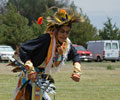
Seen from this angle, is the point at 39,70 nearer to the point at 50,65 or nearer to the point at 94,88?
the point at 50,65

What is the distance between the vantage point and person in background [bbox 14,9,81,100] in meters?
5.88

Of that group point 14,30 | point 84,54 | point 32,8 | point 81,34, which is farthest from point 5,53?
point 32,8

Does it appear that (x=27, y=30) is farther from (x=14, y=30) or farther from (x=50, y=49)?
(x=50, y=49)

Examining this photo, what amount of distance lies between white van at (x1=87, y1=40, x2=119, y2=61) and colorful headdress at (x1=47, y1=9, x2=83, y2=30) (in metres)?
28.6

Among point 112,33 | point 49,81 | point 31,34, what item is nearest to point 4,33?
point 31,34

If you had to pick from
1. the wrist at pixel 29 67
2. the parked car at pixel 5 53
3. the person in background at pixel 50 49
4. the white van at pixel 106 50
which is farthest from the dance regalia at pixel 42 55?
the white van at pixel 106 50

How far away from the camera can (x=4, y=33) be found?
44.8 metres

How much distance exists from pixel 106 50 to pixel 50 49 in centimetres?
2919

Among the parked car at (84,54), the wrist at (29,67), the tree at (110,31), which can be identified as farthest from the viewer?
the tree at (110,31)

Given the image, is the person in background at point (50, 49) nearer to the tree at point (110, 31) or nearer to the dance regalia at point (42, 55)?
the dance regalia at point (42, 55)

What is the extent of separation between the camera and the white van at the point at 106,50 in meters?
34.8

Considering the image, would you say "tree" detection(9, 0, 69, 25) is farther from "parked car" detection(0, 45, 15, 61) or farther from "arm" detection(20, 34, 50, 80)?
"arm" detection(20, 34, 50, 80)

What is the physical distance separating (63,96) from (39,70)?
16.4 ft

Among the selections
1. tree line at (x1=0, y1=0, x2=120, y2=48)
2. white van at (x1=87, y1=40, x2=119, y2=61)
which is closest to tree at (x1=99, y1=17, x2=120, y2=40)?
tree line at (x1=0, y1=0, x2=120, y2=48)
